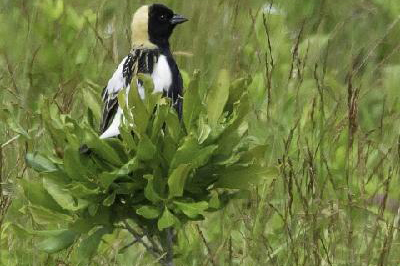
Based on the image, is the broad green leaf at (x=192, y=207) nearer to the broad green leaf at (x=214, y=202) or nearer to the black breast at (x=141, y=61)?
the broad green leaf at (x=214, y=202)

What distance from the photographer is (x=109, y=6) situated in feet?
17.0

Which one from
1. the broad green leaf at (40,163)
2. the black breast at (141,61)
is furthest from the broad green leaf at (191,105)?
the black breast at (141,61)

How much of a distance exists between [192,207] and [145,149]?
0.18m

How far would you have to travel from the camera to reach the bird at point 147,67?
2.98 meters

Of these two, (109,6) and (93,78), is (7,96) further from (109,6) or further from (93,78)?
(109,6)

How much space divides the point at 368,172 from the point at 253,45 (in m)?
1.07

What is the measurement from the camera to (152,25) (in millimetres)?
3705

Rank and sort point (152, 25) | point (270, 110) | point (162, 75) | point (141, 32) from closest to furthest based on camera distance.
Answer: point (162, 75), point (141, 32), point (152, 25), point (270, 110)

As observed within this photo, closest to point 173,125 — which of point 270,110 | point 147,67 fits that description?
point 147,67

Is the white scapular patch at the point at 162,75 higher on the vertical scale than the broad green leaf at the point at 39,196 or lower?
higher

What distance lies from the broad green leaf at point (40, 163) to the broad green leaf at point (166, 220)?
0.93ft

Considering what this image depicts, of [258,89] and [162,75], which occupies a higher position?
[162,75]

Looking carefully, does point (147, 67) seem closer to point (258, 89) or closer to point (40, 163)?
point (258, 89)

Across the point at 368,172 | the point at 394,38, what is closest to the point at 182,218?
the point at 368,172
